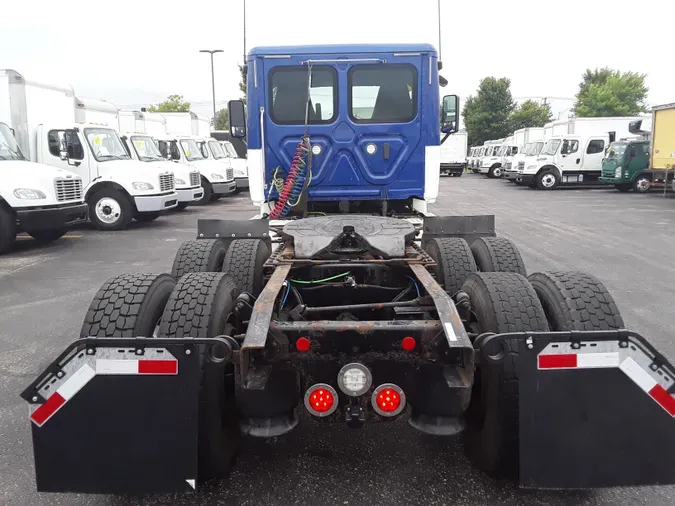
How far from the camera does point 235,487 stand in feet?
9.83

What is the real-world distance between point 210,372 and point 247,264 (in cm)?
187

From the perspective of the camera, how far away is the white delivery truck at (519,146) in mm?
27172

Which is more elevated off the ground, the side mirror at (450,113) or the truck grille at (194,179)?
the side mirror at (450,113)

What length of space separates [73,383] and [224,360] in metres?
0.64

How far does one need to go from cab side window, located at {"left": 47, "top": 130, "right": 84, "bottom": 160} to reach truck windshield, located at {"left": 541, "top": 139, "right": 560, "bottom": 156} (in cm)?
1953

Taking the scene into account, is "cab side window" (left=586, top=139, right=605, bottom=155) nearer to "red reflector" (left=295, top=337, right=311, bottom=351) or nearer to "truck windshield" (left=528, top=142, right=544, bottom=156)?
"truck windshield" (left=528, top=142, right=544, bottom=156)

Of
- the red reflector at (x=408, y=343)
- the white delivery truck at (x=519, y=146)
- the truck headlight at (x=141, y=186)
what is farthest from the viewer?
the white delivery truck at (x=519, y=146)

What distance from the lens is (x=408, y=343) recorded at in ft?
8.62

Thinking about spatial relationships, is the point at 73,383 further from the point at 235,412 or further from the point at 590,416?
the point at 590,416

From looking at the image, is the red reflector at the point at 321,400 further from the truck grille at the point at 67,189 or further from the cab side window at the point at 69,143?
the cab side window at the point at 69,143

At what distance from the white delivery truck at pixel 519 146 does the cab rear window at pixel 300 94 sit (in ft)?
71.1

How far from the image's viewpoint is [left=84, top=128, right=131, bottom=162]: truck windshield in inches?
512

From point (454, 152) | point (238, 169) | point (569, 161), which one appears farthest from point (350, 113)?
point (454, 152)

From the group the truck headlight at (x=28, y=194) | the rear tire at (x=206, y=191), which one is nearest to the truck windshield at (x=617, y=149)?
the rear tire at (x=206, y=191)
